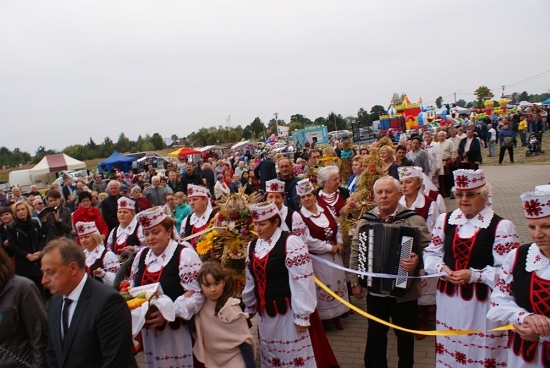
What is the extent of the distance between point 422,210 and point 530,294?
9.19ft

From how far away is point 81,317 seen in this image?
2748mm

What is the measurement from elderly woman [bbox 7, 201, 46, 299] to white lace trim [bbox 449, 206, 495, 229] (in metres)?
6.74

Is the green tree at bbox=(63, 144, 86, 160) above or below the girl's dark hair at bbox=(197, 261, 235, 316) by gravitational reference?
below

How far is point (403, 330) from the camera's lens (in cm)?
420

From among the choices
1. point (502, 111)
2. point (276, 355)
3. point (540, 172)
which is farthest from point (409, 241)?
point (502, 111)

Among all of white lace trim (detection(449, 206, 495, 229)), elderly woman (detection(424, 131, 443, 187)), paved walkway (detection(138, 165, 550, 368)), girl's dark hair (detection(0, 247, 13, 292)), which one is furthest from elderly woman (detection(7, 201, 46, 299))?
elderly woman (detection(424, 131, 443, 187))

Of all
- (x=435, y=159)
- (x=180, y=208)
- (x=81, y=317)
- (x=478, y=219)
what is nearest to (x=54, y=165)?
(x=180, y=208)

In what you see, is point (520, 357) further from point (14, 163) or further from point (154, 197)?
point (14, 163)

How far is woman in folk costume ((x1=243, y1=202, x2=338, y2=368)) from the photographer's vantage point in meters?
4.14

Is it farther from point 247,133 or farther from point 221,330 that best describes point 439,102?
point 221,330

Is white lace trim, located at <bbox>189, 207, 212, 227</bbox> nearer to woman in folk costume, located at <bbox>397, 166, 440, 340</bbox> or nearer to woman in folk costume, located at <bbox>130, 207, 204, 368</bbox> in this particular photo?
woman in folk costume, located at <bbox>130, 207, 204, 368</bbox>

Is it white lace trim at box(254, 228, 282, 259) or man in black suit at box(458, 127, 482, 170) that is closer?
white lace trim at box(254, 228, 282, 259)

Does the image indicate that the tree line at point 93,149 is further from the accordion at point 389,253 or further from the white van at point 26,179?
the accordion at point 389,253

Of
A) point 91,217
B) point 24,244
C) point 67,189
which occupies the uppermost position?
point 91,217
